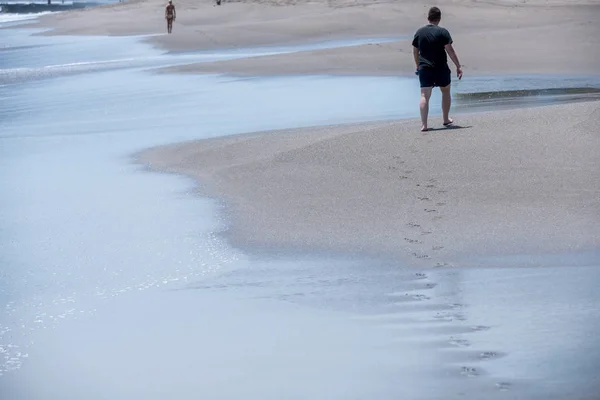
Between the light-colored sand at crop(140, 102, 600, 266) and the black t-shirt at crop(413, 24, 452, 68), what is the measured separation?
745 mm

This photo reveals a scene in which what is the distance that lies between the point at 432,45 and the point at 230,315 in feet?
21.7

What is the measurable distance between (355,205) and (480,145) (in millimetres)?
2465

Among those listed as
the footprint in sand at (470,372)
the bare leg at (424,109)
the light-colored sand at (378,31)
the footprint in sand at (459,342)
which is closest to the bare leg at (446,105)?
the bare leg at (424,109)

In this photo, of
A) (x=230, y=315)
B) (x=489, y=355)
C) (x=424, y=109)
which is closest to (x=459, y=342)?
(x=489, y=355)

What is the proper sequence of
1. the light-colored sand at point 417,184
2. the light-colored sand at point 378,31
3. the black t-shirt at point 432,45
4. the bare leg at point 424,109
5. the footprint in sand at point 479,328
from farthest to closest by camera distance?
1. the light-colored sand at point 378,31
2. the black t-shirt at point 432,45
3. the bare leg at point 424,109
4. the light-colored sand at point 417,184
5. the footprint in sand at point 479,328

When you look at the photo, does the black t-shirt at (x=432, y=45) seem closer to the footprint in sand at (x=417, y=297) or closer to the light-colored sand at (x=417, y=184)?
the light-colored sand at (x=417, y=184)

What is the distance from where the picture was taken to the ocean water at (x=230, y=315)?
505cm

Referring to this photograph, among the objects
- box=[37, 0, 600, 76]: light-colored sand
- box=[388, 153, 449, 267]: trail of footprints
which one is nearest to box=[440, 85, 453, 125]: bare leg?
box=[388, 153, 449, 267]: trail of footprints

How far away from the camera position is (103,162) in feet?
40.1

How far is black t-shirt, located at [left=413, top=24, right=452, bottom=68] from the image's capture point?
1207 cm

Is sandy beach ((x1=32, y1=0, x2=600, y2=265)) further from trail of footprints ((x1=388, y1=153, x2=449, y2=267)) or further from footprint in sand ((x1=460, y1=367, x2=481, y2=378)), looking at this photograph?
footprint in sand ((x1=460, y1=367, x2=481, y2=378))

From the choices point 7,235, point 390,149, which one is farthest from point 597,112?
point 7,235

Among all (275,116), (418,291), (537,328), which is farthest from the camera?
(275,116)

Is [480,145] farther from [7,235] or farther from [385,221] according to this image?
[7,235]
